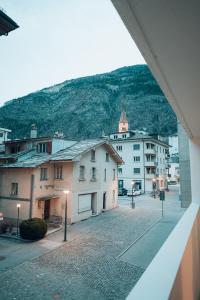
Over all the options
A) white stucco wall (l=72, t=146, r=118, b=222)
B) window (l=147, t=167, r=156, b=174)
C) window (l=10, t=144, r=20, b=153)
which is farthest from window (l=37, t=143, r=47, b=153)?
window (l=147, t=167, r=156, b=174)

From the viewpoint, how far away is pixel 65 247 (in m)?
15.4

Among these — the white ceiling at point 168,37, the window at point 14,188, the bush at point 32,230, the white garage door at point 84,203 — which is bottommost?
the bush at point 32,230

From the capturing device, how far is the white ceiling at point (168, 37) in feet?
5.32

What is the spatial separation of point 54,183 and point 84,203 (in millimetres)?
3825

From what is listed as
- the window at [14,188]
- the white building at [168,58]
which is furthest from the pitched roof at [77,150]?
the white building at [168,58]

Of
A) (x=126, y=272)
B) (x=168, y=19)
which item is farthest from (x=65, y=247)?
(x=168, y=19)

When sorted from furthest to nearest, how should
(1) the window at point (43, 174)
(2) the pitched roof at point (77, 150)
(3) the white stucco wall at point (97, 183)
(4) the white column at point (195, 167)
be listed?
(3) the white stucco wall at point (97, 183), (2) the pitched roof at point (77, 150), (1) the window at point (43, 174), (4) the white column at point (195, 167)

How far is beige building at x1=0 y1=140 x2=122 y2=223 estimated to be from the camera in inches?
826

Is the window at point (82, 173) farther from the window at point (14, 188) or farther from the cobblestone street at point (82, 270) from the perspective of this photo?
the window at point (14, 188)

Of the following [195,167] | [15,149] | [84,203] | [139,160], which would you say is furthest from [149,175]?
[195,167]

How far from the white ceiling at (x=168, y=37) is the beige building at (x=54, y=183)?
18950 mm

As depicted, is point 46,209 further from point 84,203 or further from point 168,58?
point 168,58

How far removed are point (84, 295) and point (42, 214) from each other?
13097 mm

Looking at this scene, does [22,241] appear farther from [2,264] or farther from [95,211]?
[95,211]
